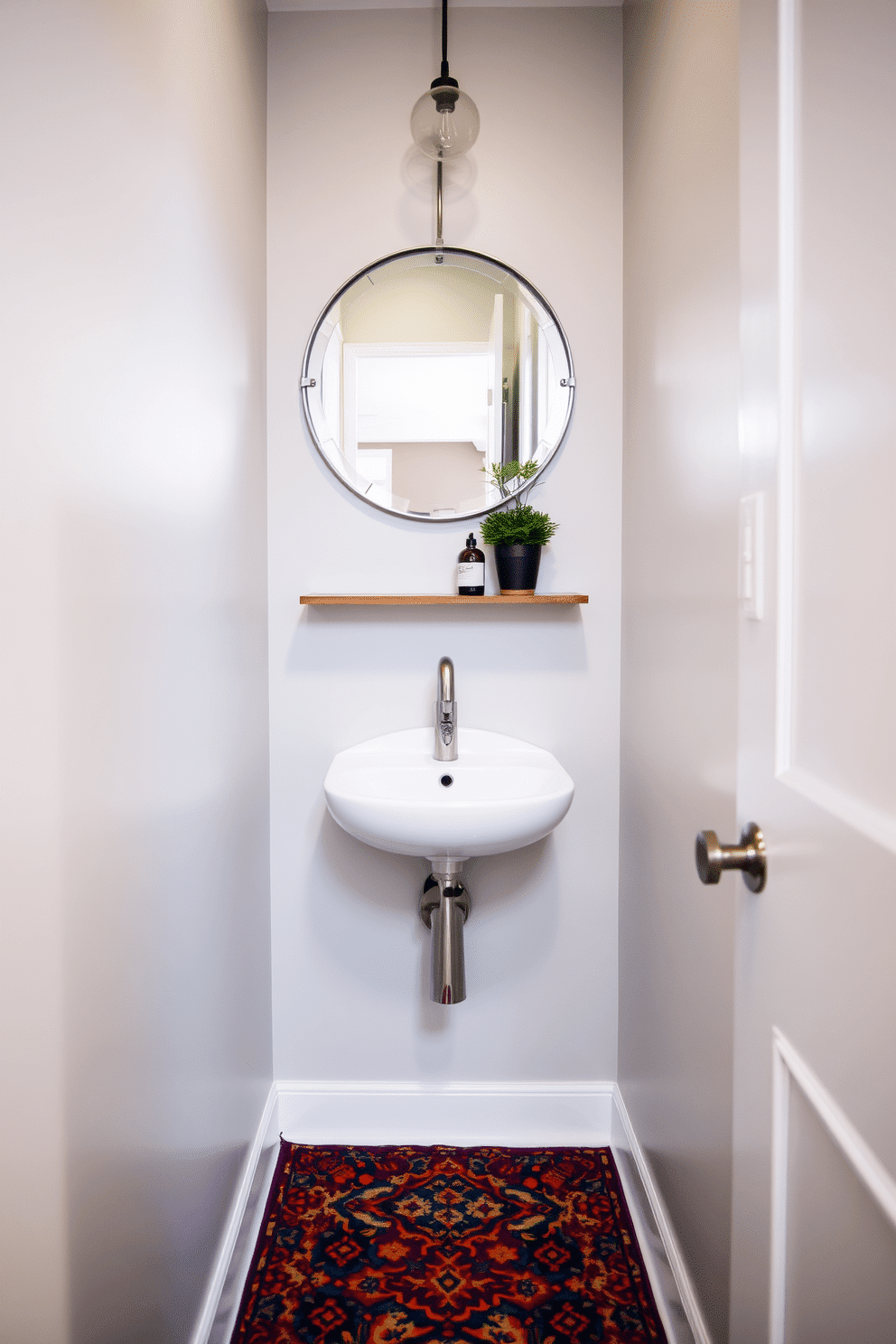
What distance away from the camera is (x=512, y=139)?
1.69m

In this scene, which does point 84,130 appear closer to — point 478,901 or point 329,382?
point 329,382

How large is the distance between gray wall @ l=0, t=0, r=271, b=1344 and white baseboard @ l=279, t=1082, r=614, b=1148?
35 cm

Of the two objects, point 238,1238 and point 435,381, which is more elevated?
point 435,381

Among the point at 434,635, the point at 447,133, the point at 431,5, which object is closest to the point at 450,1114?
the point at 434,635

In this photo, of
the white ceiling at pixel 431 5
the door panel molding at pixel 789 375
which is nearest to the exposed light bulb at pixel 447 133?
the white ceiling at pixel 431 5

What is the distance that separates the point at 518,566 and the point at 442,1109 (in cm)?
125

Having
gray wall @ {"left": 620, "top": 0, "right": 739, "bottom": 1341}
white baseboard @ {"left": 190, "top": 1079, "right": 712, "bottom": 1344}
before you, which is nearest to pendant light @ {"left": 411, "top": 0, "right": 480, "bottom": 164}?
gray wall @ {"left": 620, "top": 0, "right": 739, "bottom": 1341}

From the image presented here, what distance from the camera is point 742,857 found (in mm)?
715

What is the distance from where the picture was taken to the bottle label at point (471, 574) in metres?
1.65

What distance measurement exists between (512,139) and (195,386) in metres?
1.03

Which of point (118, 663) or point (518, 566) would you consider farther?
point (518, 566)

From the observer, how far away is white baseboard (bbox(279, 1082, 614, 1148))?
1.76 m

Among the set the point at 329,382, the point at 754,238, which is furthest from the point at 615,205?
the point at 754,238

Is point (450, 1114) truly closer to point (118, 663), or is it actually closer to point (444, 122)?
point (118, 663)
